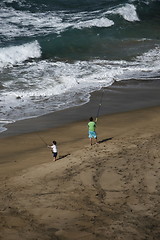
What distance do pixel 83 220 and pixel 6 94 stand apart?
1015 centimetres

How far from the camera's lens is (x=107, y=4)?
37219mm

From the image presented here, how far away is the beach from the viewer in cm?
935

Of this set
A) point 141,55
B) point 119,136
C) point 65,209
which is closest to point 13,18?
point 141,55

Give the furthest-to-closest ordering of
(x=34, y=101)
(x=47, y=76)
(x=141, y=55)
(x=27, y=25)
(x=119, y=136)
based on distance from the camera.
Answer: (x=27, y=25) → (x=141, y=55) → (x=47, y=76) → (x=34, y=101) → (x=119, y=136)

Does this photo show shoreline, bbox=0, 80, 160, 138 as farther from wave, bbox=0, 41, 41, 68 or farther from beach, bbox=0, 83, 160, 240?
wave, bbox=0, 41, 41, 68

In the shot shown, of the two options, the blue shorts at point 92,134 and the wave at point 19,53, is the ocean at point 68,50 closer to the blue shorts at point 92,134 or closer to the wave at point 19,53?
the wave at point 19,53

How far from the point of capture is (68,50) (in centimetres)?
2644

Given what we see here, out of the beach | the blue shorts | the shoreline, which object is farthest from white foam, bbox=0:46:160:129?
the blue shorts

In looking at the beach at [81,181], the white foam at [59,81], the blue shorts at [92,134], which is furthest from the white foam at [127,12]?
the blue shorts at [92,134]

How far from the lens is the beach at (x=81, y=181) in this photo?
368 inches

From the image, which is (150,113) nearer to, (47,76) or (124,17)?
(47,76)

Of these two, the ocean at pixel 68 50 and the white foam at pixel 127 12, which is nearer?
the ocean at pixel 68 50

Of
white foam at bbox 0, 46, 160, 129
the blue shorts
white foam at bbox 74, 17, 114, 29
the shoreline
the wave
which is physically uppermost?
white foam at bbox 74, 17, 114, 29

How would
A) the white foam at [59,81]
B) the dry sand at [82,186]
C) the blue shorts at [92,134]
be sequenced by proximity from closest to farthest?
the dry sand at [82,186], the blue shorts at [92,134], the white foam at [59,81]
